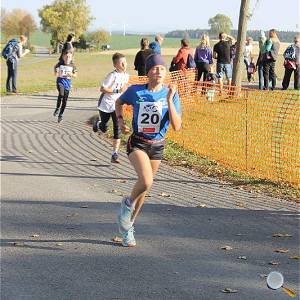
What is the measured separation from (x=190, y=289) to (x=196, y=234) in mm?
1812

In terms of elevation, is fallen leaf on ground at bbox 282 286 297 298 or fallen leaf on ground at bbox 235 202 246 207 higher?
fallen leaf on ground at bbox 282 286 297 298

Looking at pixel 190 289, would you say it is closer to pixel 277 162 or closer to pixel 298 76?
pixel 277 162

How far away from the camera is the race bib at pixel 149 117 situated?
700cm

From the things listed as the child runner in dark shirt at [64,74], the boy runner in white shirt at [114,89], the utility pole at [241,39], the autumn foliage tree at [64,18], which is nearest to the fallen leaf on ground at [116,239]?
the boy runner in white shirt at [114,89]

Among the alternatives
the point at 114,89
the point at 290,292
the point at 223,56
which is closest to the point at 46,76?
the point at 223,56

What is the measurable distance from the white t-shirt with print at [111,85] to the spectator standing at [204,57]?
913 centimetres

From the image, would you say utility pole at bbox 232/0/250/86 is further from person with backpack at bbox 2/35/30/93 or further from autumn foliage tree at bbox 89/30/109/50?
autumn foliage tree at bbox 89/30/109/50

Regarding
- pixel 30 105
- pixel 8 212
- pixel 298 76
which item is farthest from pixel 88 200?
pixel 298 76

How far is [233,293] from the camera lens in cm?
542

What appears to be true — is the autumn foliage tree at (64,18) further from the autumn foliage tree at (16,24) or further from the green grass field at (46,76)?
the green grass field at (46,76)

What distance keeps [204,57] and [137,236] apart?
46.5 ft

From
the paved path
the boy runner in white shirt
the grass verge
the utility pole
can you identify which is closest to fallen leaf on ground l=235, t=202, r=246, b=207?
the paved path

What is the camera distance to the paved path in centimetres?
563

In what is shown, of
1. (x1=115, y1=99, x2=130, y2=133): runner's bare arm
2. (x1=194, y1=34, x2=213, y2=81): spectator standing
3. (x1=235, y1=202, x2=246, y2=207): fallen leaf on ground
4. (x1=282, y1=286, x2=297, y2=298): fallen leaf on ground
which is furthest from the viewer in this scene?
(x1=194, y1=34, x2=213, y2=81): spectator standing
